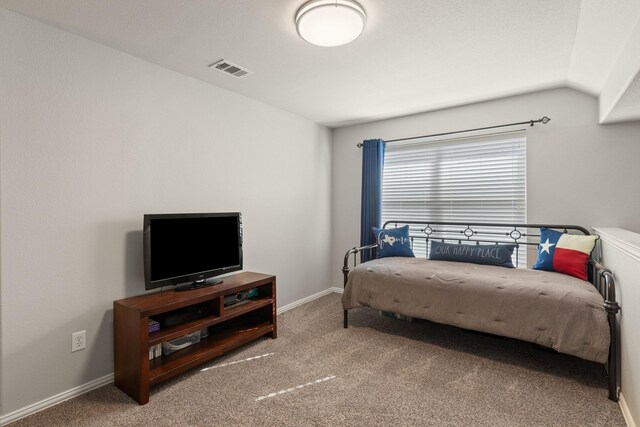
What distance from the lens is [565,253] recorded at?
8.83 feet

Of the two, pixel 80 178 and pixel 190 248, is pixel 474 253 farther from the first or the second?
pixel 80 178

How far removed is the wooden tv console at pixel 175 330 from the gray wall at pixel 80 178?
0.22 m

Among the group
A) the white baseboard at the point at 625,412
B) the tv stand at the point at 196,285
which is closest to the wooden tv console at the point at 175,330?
the tv stand at the point at 196,285

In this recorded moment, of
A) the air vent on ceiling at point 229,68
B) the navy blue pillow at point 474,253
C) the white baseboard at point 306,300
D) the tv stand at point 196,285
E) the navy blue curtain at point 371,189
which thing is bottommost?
the white baseboard at point 306,300

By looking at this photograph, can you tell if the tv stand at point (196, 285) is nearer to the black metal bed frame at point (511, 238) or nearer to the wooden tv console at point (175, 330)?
the wooden tv console at point (175, 330)

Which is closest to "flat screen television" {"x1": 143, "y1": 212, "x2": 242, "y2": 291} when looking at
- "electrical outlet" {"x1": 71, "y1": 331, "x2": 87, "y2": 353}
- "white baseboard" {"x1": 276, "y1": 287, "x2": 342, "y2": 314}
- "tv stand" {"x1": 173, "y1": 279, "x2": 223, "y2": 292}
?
"tv stand" {"x1": 173, "y1": 279, "x2": 223, "y2": 292}

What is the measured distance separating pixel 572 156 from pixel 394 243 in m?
1.85

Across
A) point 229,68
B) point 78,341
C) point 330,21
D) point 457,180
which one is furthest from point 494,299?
point 78,341

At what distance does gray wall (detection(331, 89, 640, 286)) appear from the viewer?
2.76 meters

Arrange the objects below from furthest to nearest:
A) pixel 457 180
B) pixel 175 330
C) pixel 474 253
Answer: pixel 457 180
pixel 474 253
pixel 175 330

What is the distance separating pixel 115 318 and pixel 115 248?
1.55 ft

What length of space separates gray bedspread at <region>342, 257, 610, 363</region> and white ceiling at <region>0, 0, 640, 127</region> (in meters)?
1.61

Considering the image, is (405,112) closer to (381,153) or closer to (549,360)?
(381,153)

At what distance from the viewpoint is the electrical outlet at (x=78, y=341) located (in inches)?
80.6
